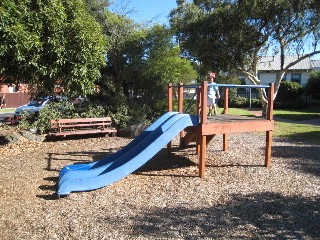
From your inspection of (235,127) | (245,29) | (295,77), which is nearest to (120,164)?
(235,127)

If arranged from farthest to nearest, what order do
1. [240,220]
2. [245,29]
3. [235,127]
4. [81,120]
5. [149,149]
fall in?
[245,29] → [81,120] → [235,127] → [149,149] → [240,220]

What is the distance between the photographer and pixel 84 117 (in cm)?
1327

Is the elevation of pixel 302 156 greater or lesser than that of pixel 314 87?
lesser

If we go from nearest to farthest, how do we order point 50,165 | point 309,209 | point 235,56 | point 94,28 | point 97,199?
point 309,209 → point 97,199 → point 50,165 → point 94,28 → point 235,56

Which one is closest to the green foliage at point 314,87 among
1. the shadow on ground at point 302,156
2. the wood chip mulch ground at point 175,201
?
the shadow on ground at point 302,156

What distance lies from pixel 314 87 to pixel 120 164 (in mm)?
29366

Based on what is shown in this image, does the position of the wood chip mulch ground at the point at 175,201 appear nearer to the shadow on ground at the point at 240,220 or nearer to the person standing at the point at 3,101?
the shadow on ground at the point at 240,220

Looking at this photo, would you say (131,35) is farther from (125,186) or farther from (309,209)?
(309,209)

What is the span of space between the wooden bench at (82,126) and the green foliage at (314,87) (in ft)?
80.1

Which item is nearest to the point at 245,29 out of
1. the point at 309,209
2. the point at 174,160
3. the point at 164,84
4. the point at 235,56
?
the point at 235,56

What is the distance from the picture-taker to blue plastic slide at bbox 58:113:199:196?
5950 millimetres

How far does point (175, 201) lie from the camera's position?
558cm

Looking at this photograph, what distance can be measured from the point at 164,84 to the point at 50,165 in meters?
7.91

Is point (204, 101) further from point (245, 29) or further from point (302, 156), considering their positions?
point (245, 29)
